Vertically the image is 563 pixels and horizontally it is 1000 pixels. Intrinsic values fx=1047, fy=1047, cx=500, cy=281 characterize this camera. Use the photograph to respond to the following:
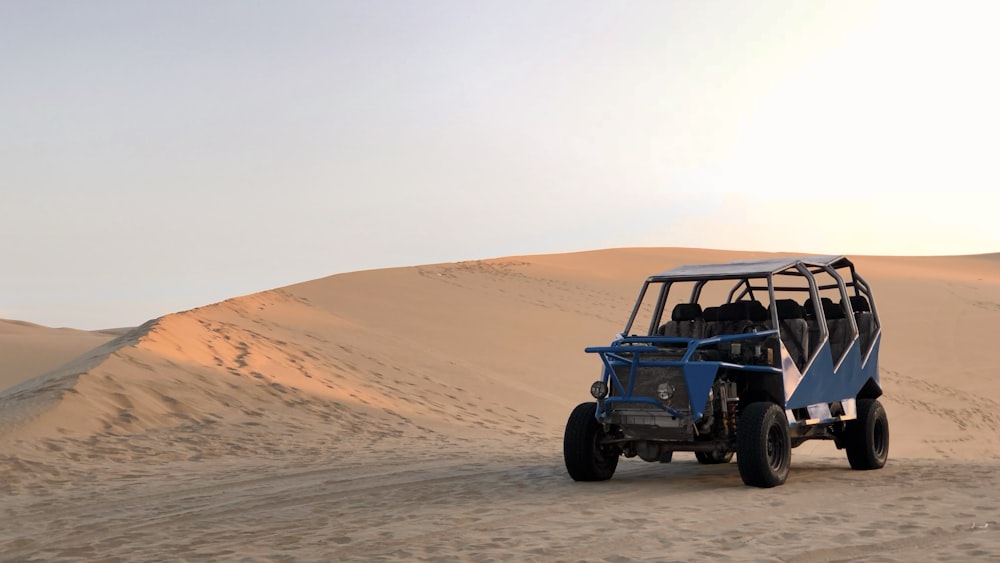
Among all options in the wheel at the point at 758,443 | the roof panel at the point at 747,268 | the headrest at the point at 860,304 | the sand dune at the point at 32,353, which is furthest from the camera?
the sand dune at the point at 32,353

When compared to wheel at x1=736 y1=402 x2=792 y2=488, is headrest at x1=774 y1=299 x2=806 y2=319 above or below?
above

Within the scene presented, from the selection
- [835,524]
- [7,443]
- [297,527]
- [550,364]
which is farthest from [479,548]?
[550,364]

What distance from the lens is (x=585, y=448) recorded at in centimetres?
942

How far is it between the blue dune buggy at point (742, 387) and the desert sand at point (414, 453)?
34 cm

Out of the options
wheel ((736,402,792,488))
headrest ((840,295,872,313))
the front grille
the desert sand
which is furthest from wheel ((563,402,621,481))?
headrest ((840,295,872,313))

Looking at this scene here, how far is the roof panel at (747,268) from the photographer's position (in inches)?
381

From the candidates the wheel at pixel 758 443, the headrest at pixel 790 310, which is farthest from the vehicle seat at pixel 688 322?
the wheel at pixel 758 443

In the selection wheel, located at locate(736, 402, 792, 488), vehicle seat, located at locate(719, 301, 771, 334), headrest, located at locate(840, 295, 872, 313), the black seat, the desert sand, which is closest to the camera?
the desert sand

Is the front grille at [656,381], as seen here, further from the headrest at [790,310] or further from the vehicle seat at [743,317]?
the headrest at [790,310]

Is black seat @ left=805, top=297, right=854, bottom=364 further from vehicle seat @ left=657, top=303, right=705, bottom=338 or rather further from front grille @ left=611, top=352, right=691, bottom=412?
front grille @ left=611, top=352, right=691, bottom=412

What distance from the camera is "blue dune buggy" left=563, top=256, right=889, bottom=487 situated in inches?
346

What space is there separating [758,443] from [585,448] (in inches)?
62.6

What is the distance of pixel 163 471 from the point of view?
37.4 ft

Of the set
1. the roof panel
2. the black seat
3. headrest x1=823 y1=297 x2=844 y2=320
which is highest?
the roof panel
